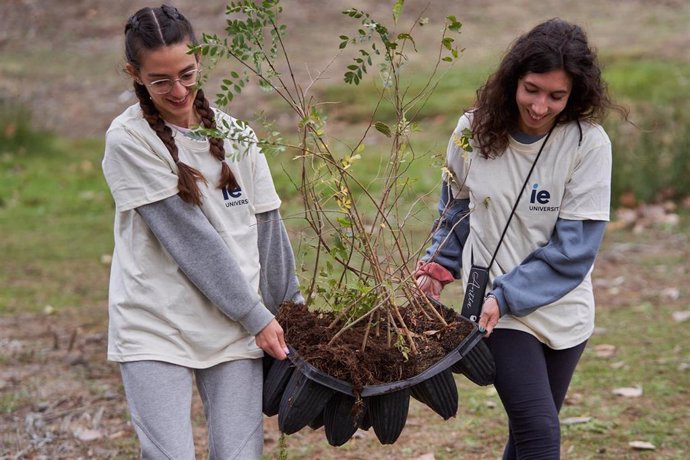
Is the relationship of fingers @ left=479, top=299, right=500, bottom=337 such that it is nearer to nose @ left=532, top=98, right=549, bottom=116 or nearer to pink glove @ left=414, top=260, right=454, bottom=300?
pink glove @ left=414, top=260, right=454, bottom=300

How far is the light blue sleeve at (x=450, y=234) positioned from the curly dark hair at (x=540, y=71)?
24 centimetres

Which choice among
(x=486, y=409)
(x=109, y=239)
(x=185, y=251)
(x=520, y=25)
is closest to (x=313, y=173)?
(x=185, y=251)

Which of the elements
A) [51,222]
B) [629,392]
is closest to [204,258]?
[629,392]

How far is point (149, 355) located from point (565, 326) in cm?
127

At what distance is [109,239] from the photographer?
9023mm

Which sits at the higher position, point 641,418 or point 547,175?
point 547,175

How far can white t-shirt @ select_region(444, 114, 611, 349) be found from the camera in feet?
10.6

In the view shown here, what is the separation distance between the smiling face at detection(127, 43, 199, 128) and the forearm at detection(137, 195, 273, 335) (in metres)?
0.27

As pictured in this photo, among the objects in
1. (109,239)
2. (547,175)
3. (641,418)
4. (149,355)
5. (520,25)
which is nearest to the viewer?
(149,355)

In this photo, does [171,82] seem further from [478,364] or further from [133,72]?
[478,364]

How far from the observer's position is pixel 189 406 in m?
3.16

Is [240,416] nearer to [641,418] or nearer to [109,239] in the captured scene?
[641,418]

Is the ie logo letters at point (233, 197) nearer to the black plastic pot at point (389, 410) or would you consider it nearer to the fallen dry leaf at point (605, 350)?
the black plastic pot at point (389, 410)

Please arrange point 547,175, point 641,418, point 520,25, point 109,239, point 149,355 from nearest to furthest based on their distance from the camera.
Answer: point 149,355, point 547,175, point 641,418, point 109,239, point 520,25
